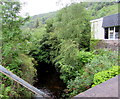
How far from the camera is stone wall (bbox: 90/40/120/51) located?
5.02 meters

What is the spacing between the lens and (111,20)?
20.0 ft

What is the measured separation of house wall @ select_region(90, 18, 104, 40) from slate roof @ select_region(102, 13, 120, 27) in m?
0.31

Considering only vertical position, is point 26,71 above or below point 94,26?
below

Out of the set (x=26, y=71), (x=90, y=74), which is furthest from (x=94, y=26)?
(x=26, y=71)

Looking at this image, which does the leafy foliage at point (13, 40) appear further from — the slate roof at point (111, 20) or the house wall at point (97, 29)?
the house wall at point (97, 29)

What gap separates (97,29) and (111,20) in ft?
3.43

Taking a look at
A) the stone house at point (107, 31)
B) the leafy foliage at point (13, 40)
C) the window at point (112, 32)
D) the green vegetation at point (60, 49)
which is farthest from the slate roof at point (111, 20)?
the leafy foliage at point (13, 40)

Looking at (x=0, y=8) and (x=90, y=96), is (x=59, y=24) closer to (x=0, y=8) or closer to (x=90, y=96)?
(x=0, y=8)

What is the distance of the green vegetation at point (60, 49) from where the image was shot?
69.5 inches

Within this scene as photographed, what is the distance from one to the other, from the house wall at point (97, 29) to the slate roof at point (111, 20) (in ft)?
1.03

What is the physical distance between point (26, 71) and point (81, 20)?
432cm

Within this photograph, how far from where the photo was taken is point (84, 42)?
6.24 meters

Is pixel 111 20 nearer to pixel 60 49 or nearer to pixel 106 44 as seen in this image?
pixel 106 44

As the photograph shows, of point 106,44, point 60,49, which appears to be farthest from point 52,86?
point 106,44
